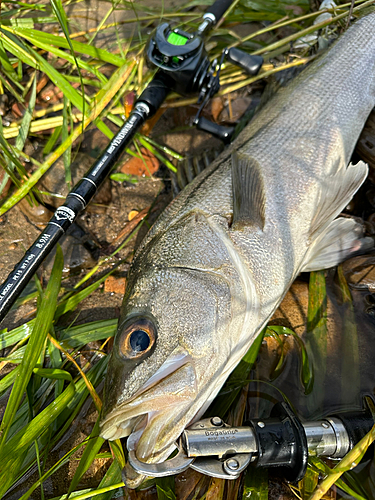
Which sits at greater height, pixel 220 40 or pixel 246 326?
pixel 220 40

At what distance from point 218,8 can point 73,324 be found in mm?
2970

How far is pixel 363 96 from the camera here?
2.91 metres

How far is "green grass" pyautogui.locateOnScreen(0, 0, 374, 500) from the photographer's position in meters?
2.11

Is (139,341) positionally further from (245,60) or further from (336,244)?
(245,60)

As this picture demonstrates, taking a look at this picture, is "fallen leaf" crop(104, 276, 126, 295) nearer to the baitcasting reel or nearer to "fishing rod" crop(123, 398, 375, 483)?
"fishing rod" crop(123, 398, 375, 483)

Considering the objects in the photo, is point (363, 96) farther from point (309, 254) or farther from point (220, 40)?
point (220, 40)

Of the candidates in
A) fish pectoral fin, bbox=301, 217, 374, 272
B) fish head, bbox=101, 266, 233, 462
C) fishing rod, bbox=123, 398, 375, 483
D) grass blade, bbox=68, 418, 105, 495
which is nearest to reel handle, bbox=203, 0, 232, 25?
fish pectoral fin, bbox=301, 217, 374, 272

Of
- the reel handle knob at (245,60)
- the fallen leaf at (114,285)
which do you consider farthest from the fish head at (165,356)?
the reel handle knob at (245,60)

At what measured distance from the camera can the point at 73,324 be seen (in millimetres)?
2898

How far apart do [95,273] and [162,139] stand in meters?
1.46

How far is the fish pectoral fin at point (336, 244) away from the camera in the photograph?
8.89ft

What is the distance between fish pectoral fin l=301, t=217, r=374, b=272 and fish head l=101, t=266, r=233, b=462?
37.3 inches

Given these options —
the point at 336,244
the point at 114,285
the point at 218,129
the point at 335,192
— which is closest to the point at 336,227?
the point at 336,244

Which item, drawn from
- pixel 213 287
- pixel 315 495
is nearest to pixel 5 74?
pixel 213 287
